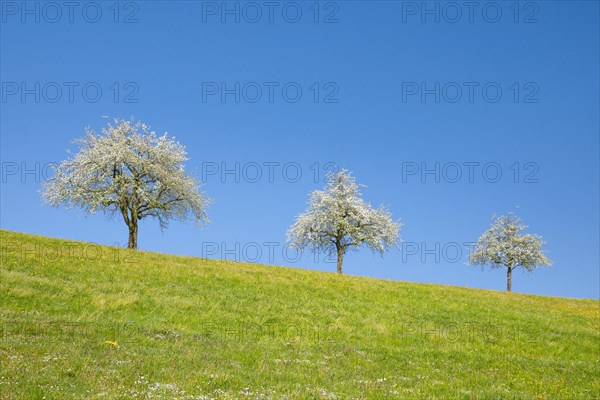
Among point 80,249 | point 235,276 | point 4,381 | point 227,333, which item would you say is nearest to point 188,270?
point 235,276

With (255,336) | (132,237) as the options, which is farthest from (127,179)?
(255,336)

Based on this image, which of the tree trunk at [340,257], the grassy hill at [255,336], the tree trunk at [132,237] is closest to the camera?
the grassy hill at [255,336]

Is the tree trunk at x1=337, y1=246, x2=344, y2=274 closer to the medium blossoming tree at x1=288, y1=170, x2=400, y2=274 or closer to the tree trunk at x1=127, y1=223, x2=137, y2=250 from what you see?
the medium blossoming tree at x1=288, y1=170, x2=400, y2=274

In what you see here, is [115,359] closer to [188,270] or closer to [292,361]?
[292,361]

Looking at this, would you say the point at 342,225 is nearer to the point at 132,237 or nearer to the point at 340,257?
the point at 340,257

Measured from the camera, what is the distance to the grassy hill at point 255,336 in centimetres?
1430

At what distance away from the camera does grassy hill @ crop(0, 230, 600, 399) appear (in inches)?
563

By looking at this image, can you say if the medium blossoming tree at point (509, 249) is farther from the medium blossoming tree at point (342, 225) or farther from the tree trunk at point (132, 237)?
the tree trunk at point (132, 237)

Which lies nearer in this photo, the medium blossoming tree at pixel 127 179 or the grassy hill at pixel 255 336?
the grassy hill at pixel 255 336

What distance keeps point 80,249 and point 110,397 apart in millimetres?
30540

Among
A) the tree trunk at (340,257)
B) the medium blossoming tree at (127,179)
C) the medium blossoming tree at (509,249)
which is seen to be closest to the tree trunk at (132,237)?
the medium blossoming tree at (127,179)

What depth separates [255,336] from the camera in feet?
71.7

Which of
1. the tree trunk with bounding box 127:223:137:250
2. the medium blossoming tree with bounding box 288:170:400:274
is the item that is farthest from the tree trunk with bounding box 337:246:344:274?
the tree trunk with bounding box 127:223:137:250

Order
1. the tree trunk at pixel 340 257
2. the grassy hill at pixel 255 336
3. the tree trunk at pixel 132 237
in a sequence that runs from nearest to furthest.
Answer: the grassy hill at pixel 255 336, the tree trunk at pixel 132 237, the tree trunk at pixel 340 257
